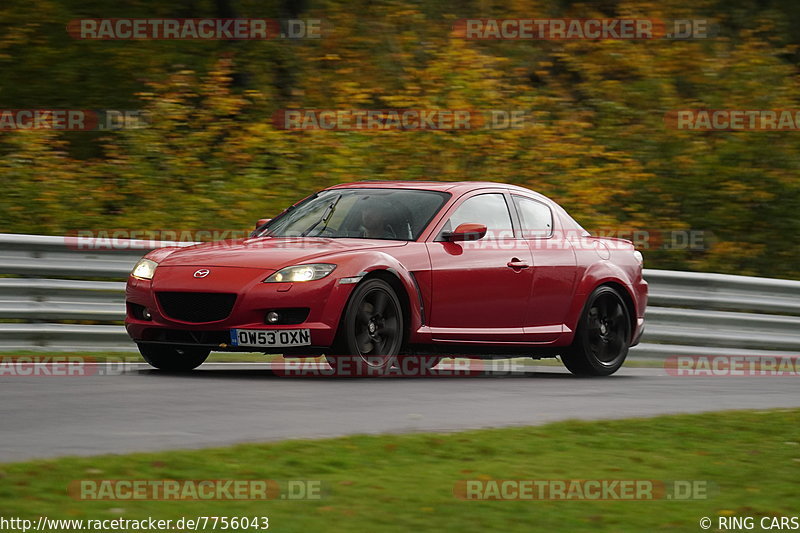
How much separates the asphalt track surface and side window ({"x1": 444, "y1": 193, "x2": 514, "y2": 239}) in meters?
1.20

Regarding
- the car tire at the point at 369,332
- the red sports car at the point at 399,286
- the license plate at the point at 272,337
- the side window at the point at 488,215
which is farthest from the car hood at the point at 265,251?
the side window at the point at 488,215

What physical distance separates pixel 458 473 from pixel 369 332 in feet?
13.3

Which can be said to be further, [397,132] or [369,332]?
[397,132]

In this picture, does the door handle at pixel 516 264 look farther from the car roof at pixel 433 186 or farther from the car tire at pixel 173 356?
the car tire at pixel 173 356

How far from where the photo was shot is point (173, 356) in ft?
36.8

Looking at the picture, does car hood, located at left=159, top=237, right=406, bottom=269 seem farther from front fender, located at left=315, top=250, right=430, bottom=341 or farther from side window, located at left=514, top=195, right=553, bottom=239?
side window, located at left=514, top=195, right=553, bottom=239

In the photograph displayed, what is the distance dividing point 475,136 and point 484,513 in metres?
14.6

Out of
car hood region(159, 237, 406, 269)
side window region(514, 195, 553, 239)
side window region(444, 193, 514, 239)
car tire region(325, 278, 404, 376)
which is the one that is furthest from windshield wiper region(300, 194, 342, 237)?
side window region(514, 195, 553, 239)

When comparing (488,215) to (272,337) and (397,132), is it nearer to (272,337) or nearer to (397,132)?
(272,337)

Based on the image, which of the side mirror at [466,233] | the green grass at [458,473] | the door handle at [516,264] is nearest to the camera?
the green grass at [458,473]

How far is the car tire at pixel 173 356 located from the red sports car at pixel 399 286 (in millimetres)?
11

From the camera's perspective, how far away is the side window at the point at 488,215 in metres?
11.8

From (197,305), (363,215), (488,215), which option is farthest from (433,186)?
(197,305)

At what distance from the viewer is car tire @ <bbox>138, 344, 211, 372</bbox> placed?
11.1 meters
